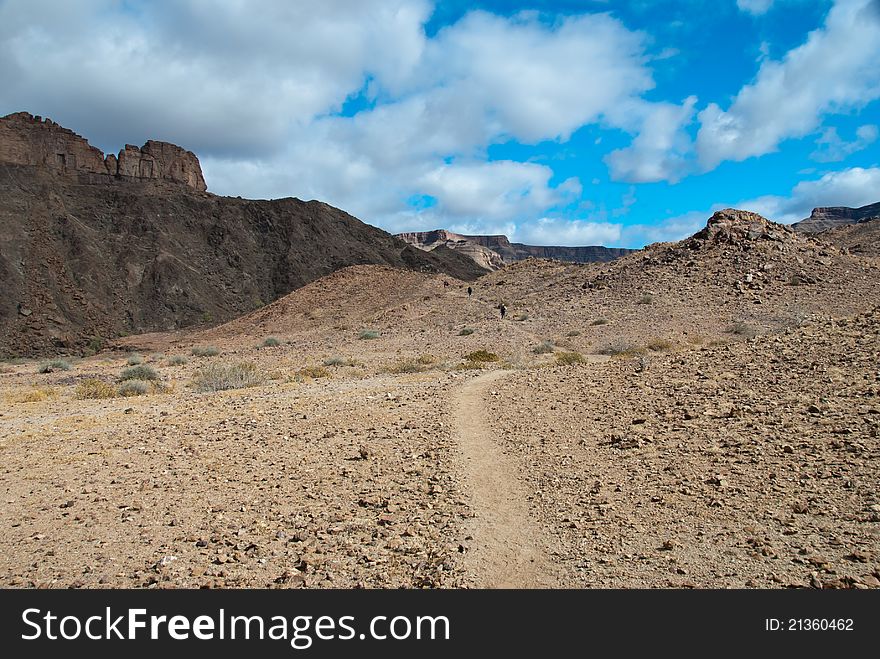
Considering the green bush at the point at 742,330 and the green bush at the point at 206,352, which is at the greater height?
the green bush at the point at 206,352

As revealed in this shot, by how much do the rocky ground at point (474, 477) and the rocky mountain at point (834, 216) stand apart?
143m

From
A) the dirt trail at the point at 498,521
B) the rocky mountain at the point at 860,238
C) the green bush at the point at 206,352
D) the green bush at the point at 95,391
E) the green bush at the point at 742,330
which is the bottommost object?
the dirt trail at the point at 498,521

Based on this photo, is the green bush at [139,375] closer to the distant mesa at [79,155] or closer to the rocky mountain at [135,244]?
the rocky mountain at [135,244]

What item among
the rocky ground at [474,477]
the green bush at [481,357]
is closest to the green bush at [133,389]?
the rocky ground at [474,477]

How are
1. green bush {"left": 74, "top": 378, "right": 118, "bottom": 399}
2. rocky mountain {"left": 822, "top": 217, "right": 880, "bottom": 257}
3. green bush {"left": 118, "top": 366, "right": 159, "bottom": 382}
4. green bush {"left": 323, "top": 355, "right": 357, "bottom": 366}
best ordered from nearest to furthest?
1. green bush {"left": 74, "top": 378, "right": 118, "bottom": 399}
2. green bush {"left": 118, "top": 366, "right": 159, "bottom": 382}
3. green bush {"left": 323, "top": 355, "right": 357, "bottom": 366}
4. rocky mountain {"left": 822, "top": 217, "right": 880, "bottom": 257}

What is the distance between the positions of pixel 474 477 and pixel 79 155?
99.1 meters

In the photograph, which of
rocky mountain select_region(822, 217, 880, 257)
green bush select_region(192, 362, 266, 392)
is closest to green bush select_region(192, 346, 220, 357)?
green bush select_region(192, 362, 266, 392)

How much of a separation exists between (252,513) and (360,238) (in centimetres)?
9096

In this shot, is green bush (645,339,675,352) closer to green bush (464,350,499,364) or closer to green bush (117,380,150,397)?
green bush (464,350,499,364)

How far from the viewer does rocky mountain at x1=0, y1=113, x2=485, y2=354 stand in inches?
2247

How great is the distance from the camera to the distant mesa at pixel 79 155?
8062cm

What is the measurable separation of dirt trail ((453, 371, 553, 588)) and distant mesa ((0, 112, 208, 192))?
91492 mm

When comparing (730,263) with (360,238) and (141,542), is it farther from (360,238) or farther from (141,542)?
(360,238)

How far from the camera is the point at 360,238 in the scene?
95000 millimetres
